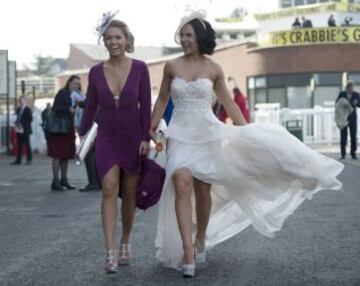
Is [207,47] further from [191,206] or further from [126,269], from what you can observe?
[126,269]

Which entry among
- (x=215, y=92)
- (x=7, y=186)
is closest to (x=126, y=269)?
(x=215, y=92)

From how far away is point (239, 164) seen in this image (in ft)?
22.5

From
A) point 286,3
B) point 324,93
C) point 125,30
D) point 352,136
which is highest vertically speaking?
point 286,3

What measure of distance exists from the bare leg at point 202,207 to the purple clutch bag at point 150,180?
0.29 m

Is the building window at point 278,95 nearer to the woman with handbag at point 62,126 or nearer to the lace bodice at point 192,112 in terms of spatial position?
the woman with handbag at point 62,126

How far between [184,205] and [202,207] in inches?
15.3

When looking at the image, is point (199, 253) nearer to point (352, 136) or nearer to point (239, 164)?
point (239, 164)

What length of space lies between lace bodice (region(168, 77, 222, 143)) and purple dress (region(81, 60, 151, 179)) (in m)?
0.23

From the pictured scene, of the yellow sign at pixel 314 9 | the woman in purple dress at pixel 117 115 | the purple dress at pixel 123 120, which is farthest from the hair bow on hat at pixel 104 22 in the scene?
the yellow sign at pixel 314 9

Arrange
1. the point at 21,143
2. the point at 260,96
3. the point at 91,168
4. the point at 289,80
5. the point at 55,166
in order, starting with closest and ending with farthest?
1. the point at 91,168
2. the point at 55,166
3. the point at 21,143
4. the point at 289,80
5. the point at 260,96

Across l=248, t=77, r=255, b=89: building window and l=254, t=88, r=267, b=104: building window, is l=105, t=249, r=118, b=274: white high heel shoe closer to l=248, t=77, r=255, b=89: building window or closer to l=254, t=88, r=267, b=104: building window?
l=254, t=88, r=267, b=104: building window

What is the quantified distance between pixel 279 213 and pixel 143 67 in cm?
157

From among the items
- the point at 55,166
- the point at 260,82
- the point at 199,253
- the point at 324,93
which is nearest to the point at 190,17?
the point at 199,253

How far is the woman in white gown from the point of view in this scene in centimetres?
675
